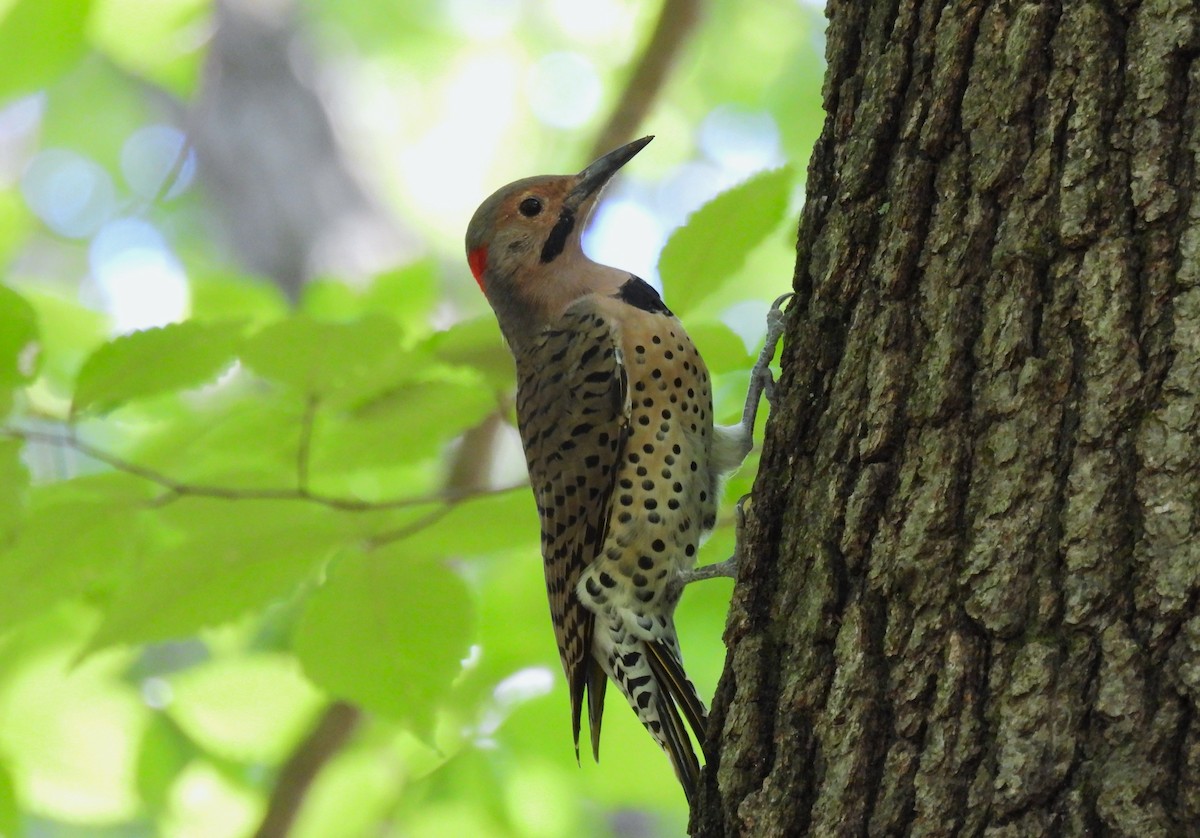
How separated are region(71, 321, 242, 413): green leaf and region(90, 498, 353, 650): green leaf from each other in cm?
32

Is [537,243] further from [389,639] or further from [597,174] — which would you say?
[389,639]

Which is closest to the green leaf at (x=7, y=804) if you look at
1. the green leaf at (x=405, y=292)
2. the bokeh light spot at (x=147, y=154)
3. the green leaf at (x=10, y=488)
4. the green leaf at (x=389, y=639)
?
the green leaf at (x=10, y=488)

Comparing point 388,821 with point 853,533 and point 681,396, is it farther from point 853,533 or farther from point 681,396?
point 853,533

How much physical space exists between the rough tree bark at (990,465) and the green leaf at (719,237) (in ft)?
1.89

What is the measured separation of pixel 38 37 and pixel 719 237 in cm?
174

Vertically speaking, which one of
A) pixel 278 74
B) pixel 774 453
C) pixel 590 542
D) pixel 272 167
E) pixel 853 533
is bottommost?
pixel 853 533

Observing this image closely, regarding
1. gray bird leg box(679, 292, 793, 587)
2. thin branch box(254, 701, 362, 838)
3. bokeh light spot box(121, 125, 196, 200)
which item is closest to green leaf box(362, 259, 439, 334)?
gray bird leg box(679, 292, 793, 587)

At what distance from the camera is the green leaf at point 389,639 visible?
8.82 ft

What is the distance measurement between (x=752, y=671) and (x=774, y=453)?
1.27 ft

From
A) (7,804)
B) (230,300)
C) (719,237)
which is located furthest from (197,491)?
(719,237)

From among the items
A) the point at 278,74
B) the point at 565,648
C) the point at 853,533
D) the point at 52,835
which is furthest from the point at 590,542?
the point at 52,835

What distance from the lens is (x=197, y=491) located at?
9.34 ft

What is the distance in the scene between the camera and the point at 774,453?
2.14m

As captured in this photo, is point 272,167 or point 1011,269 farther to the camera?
point 272,167
